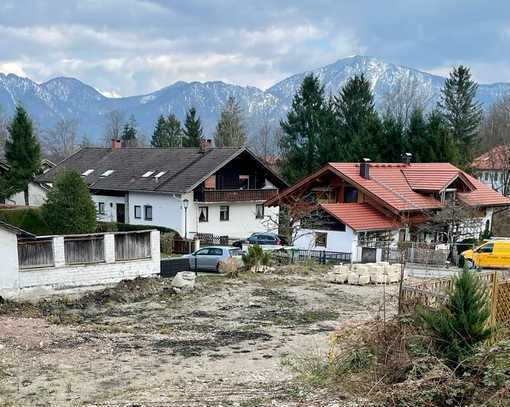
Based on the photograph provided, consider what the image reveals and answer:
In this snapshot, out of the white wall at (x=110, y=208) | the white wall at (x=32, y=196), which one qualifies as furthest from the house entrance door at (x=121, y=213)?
the white wall at (x=32, y=196)

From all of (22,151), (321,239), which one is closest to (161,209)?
(321,239)

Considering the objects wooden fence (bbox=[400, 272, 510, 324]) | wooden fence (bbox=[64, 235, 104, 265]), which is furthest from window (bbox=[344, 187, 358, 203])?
wooden fence (bbox=[400, 272, 510, 324])

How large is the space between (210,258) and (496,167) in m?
42.8

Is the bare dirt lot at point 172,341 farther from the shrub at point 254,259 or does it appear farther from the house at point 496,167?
the house at point 496,167

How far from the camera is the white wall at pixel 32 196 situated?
49.4m

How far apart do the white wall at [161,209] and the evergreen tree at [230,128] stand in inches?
1317

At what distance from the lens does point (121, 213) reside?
42.9 meters

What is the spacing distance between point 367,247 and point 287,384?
22.2 m

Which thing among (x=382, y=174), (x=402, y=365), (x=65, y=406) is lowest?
(x=65, y=406)

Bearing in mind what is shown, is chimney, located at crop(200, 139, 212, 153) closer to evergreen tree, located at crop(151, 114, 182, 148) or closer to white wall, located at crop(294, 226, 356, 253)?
white wall, located at crop(294, 226, 356, 253)

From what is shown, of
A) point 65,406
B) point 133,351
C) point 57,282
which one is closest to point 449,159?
point 57,282

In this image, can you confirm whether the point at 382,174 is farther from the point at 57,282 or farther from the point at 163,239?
the point at 57,282

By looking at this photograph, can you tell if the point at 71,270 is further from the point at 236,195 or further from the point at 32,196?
the point at 32,196

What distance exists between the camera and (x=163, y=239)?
1382 inches
